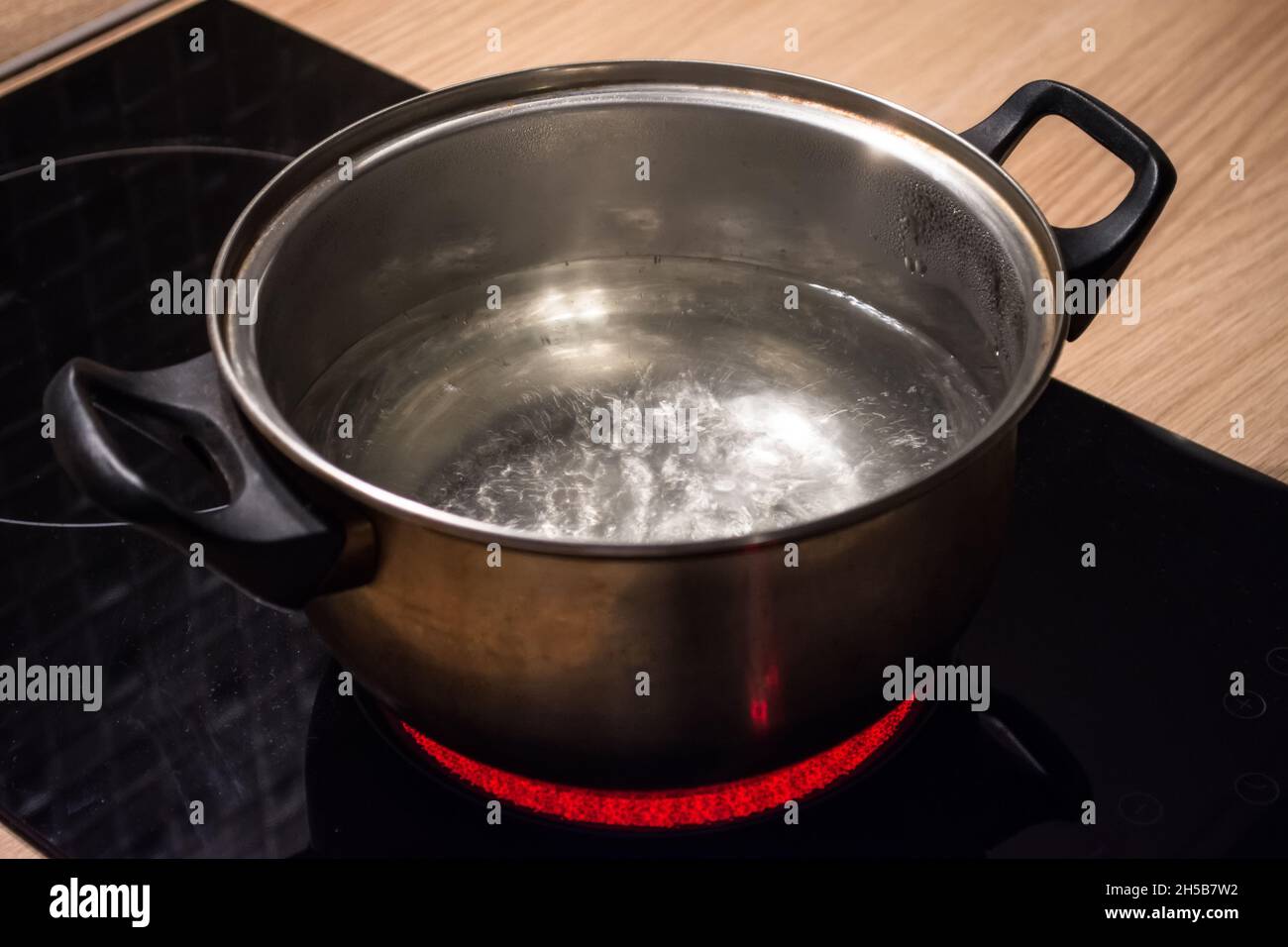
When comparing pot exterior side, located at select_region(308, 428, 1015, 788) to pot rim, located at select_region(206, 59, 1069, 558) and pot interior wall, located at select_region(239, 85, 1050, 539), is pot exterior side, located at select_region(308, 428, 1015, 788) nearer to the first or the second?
pot rim, located at select_region(206, 59, 1069, 558)

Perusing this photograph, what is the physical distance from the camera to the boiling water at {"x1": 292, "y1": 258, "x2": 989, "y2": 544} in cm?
74

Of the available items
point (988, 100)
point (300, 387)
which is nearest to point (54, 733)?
point (300, 387)

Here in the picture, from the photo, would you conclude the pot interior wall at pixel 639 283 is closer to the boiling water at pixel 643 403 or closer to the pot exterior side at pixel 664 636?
A: the boiling water at pixel 643 403

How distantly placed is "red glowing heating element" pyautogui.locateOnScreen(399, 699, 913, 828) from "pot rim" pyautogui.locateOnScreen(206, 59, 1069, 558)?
5.6 inches

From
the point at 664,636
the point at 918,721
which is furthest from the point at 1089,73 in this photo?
the point at 664,636

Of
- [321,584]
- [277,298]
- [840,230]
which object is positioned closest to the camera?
[321,584]

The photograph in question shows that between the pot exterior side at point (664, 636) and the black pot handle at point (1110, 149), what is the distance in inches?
4.4

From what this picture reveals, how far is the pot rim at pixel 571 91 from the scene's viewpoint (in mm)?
508

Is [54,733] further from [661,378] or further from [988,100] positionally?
[988,100]

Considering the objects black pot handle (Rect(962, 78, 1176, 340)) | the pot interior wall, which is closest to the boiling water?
the pot interior wall

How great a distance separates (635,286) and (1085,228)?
0.86ft

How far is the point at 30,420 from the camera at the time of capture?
0.89 meters

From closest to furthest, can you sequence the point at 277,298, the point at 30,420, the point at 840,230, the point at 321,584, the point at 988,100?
the point at 321,584 → the point at 277,298 → the point at 840,230 → the point at 30,420 → the point at 988,100

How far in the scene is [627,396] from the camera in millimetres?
811
